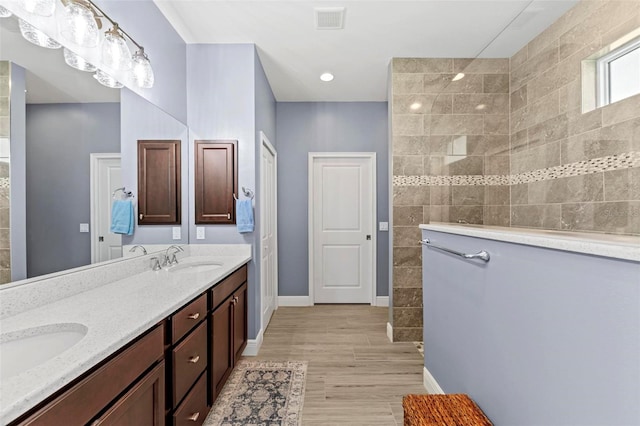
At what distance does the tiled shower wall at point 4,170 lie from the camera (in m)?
1.15

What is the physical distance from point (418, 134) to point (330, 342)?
2231mm

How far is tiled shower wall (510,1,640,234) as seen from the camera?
1243mm

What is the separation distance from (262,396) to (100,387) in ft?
4.78

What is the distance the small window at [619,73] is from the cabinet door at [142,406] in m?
2.20

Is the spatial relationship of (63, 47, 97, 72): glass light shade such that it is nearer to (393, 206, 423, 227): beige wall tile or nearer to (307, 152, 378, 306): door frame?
(393, 206, 423, 227): beige wall tile

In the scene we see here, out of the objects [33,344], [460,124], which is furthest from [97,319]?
[460,124]

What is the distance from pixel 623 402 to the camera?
2.39 ft

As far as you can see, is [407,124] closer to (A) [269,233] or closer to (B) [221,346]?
(A) [269,233]

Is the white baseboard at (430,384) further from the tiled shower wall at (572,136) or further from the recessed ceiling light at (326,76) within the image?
the recessed ceiling light at (326,76)

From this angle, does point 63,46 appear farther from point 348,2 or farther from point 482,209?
point 482,209

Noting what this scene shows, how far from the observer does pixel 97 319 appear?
45.3 inches

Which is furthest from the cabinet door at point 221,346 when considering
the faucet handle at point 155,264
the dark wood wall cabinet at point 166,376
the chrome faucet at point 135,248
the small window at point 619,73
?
the small window at point 619,73

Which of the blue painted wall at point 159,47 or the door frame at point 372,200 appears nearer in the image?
the blue painted wall at point 159,47

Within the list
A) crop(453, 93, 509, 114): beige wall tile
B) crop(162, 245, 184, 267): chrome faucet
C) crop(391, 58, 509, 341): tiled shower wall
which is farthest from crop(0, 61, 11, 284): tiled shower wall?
crop(453, 93, 509, 114): beige wall tile
